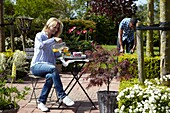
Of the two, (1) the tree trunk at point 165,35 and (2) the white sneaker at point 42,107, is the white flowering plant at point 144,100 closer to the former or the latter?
(1) the tree trunk at point 165,35

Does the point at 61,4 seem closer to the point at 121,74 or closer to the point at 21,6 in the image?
the point at 21,6

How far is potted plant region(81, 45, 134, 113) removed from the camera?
17.2 feet

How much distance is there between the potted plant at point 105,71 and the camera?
5.24 m

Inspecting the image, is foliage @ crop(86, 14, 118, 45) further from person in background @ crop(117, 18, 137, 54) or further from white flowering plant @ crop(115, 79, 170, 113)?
white flowering plant @ crop(115, 79, 170, 113)

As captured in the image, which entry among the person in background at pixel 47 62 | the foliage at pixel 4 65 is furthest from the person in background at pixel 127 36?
the person in background at pixel 47 62

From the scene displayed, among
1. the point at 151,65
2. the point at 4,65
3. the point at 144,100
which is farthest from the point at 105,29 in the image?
the point at 144,100

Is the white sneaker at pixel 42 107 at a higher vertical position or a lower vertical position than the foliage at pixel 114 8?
lower

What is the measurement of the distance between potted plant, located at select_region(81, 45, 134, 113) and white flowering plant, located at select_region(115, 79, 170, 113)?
1141mm

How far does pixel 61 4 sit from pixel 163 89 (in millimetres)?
27117

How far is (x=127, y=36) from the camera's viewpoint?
8.73 metres

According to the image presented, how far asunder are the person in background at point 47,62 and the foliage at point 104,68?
574 millimetres

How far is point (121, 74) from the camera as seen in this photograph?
17.6ft

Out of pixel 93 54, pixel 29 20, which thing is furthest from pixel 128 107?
pixel 29 20

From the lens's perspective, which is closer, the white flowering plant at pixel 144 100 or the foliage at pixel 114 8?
the white flowering plant at pixel 144 100
